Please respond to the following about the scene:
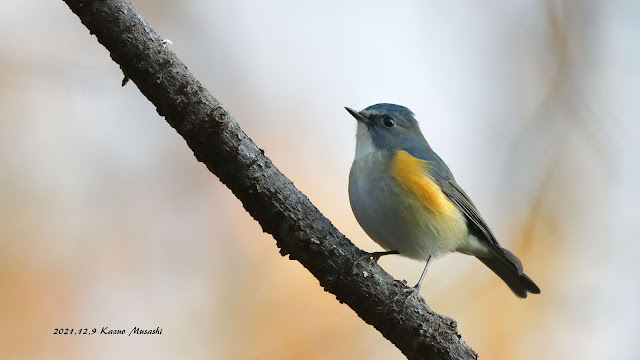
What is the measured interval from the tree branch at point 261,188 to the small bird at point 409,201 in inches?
21.8

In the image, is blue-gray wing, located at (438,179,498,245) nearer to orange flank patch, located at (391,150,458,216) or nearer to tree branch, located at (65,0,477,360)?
orange flank patch, located at (391,150,458,216)

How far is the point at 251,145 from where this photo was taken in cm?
249

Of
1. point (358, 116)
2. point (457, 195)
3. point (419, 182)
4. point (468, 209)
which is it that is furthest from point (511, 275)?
point (358, 116)

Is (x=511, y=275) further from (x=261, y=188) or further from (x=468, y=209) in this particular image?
(x=261, y=188)

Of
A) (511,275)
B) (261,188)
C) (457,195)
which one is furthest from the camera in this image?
(511,275)

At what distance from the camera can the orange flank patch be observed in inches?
139

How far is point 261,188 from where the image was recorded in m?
2.48

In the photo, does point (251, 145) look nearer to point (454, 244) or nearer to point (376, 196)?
point (376, 196)

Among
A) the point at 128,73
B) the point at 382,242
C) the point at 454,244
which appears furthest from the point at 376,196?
the point at 128,73

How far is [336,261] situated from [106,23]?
4.54 ft

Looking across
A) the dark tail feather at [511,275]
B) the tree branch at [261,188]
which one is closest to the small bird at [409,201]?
the dark tail feather at [511,275]

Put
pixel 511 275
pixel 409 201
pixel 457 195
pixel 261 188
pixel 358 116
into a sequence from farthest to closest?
pixel 511 275, pixel 358 116, pixel 457 195, pixel 409 201, pixel 261 188

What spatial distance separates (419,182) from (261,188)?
1389 mm

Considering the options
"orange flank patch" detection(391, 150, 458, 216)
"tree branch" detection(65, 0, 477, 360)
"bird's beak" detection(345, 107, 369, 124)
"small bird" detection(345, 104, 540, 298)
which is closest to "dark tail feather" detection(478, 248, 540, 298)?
"small bird" detection(345, 104, 540, 298)
